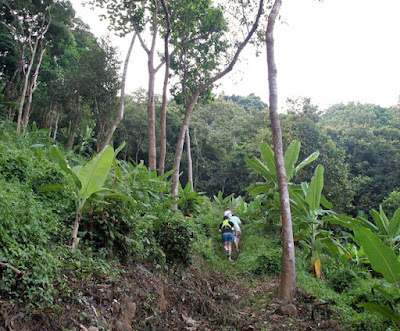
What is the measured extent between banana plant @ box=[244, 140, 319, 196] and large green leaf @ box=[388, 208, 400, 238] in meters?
2.49

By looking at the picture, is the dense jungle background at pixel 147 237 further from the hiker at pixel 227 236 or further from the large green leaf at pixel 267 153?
the hiker at pixel 227 236

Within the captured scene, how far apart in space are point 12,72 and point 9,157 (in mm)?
14177

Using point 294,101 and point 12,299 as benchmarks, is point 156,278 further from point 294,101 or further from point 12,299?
point 294,101

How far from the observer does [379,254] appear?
4.21 metres

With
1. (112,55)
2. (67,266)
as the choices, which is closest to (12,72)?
(112,55)

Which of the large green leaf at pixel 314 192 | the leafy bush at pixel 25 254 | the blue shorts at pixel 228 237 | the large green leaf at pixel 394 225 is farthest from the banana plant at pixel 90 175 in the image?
the large green leaf at pixel 394 225

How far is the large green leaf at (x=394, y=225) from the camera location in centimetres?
869

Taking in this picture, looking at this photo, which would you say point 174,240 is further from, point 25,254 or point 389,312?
point 389,312

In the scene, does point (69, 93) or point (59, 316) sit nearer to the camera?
point (59, 316)

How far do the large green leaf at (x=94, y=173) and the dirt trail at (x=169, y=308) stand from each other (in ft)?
3.91

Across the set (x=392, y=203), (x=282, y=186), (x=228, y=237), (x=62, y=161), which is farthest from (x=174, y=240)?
(x=392, y=203)

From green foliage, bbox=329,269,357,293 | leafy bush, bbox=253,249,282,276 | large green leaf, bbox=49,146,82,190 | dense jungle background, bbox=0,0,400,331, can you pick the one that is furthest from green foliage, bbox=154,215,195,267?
green foliage, bbox=329,269,357,293

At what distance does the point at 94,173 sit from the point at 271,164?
5902 mm

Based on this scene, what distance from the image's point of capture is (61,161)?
4602 mm
